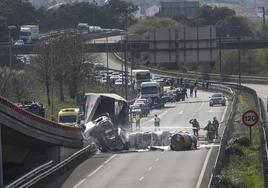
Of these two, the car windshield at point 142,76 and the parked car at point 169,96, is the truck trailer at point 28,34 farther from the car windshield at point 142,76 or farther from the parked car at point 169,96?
the parked car at point 169,96

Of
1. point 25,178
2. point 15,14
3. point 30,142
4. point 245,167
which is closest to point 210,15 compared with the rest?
point 15,14

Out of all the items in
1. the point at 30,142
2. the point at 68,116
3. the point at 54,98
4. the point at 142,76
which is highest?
the point at 30,142

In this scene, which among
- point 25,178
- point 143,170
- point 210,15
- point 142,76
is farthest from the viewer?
point 210,15

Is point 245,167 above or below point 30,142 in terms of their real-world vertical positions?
below

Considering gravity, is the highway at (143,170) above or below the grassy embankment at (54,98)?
above

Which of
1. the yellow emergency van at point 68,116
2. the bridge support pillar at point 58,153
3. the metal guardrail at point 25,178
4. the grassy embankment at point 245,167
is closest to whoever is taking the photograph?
the grassy embankment at point 245,167

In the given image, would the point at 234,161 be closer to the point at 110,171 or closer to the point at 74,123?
the point at 110,171

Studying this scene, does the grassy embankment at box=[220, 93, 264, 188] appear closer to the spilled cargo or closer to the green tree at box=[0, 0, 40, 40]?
the spilled cargo

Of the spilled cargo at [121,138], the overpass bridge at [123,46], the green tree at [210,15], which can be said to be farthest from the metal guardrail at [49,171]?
the green tree at [210,15]

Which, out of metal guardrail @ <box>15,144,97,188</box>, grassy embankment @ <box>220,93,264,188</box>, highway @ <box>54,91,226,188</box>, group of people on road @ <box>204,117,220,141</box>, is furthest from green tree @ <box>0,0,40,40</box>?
metal guardrail @ <box>15,144,97,188</box>

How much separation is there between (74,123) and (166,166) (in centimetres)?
2142

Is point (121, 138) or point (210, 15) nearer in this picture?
point (121, 138)

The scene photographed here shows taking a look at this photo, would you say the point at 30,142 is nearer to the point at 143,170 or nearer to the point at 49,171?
the point at 143,170

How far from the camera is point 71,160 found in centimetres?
4162
